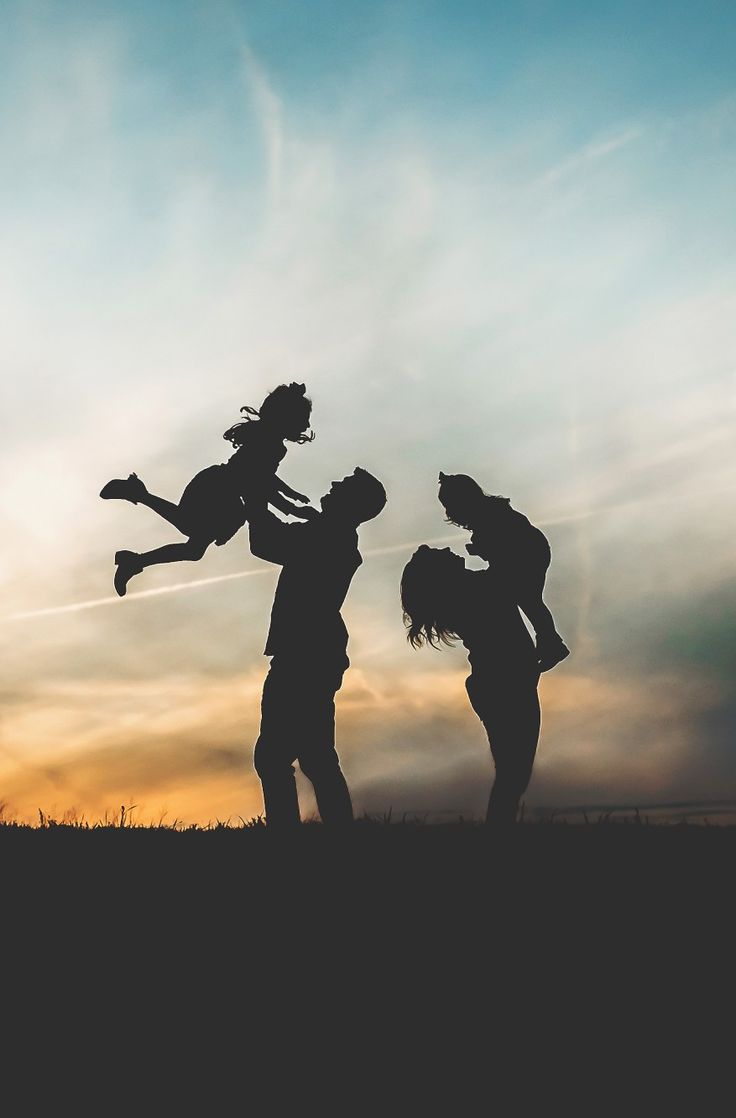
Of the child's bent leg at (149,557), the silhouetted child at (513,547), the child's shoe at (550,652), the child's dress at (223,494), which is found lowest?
the child's shoe at (550,652)

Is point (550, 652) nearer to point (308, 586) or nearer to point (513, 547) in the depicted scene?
point (513, 547)

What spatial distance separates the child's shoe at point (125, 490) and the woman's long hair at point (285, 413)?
75 cm

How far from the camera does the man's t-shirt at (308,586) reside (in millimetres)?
6430

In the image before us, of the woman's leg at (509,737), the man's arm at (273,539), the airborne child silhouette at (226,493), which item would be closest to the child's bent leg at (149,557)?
the airborne child silhouette at (226,493)

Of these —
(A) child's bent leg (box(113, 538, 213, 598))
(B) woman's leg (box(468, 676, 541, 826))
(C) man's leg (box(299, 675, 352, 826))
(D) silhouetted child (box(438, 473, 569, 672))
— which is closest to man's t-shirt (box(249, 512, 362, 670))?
(C) man's leg (box(299, 675, 352, 826))

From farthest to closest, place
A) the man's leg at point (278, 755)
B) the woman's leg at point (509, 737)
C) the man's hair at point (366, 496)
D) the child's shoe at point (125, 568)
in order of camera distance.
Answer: the child's shoe at point (125, 568), the man's hair at point (366, 496), the man's leg at point (278, 755), the woman's leg at point (509, 737)

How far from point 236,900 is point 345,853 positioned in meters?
1.01

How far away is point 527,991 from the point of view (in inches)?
165

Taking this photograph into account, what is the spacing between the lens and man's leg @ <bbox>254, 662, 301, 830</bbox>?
20.8ft

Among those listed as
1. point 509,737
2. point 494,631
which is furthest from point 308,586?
point 509,737

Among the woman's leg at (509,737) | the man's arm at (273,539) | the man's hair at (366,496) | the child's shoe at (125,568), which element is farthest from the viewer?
the child's shoe at (125,568)

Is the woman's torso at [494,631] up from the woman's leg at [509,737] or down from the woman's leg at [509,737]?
up

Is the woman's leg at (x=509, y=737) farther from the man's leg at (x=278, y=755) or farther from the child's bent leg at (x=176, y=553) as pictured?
the child's bent leg at (x=176, y=553)

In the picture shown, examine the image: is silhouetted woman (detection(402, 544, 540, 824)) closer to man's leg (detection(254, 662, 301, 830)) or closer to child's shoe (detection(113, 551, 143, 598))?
man's leg (detection(254, 662, 301, 830))
